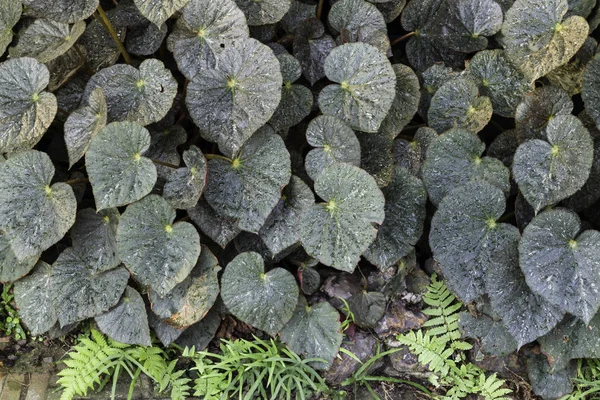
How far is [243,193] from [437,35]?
114cm

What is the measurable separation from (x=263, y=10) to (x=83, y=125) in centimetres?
84

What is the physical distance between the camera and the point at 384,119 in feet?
8.70

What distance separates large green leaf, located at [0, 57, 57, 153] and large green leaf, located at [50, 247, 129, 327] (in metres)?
0.49

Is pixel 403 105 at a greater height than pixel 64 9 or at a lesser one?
lesser

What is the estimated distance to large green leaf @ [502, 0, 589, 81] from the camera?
244 centimetres

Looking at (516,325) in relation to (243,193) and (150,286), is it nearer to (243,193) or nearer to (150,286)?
(243,193)

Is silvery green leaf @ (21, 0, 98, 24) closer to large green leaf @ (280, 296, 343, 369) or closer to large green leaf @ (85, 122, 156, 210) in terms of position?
large green leaf @ (85, 122, 156, 210)

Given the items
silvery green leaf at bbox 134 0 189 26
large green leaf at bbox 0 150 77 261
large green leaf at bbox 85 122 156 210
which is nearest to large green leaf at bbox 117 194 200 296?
large green leaf at bbox 85 122 156 210

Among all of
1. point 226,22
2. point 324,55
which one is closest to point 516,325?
point 324,55

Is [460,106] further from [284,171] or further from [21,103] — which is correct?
[21,103]

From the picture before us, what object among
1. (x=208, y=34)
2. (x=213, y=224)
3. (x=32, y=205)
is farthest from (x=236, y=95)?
(x=32, y=205)

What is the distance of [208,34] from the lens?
2412 millimetres

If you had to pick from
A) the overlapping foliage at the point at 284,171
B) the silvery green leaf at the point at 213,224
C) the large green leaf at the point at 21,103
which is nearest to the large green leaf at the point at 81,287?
the overlapping foliage at the point at 284,171

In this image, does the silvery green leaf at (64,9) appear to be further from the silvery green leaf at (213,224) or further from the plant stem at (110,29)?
the silvery green leaf at (213,224)
